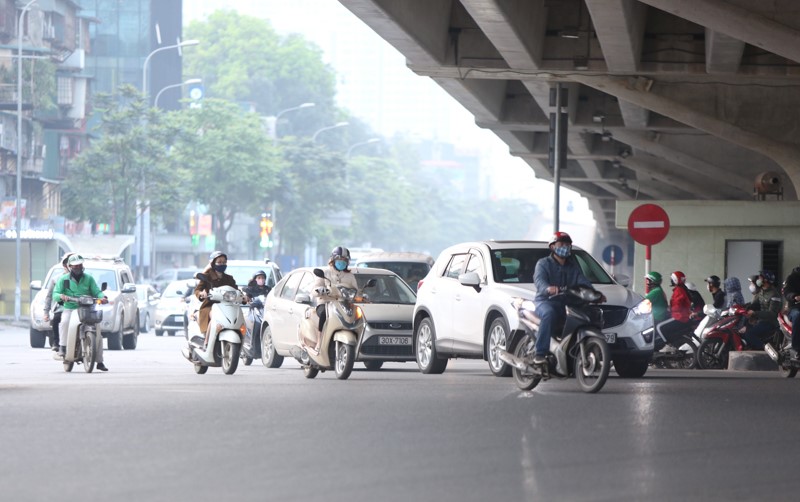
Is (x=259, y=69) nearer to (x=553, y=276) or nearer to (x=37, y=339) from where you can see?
(x=37, y=339)

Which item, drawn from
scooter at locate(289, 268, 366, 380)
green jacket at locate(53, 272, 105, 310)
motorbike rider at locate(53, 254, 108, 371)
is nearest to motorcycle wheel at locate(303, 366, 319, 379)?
scooter at locate(289, 268, 366, 380)

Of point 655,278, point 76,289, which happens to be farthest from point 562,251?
point 655,278

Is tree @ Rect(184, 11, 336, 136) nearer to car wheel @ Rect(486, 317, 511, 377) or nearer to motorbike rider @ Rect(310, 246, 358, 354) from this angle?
motorbike rider @ Rect(310, 246, 358, 354)

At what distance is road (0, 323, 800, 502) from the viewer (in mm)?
9250

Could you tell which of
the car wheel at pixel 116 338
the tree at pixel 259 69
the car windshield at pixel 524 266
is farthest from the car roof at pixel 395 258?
the tree at pixel 259 69

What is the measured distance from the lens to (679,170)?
161ft

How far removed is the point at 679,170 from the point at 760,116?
1778 centimetres

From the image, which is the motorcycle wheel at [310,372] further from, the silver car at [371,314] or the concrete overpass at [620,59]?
the concrete overpass at [620,59]

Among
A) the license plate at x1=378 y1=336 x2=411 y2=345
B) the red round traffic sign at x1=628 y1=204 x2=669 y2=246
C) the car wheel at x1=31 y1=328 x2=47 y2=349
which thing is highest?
the red round traffic sign at x1=628 y1=204 x2=669 y2=246

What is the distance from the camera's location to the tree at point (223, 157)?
81.2m

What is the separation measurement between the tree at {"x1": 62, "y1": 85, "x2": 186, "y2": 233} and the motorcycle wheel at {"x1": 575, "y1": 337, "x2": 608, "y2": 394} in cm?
5825

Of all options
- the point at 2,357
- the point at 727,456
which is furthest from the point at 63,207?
the point at 727,456

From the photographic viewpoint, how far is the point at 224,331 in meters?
20.5

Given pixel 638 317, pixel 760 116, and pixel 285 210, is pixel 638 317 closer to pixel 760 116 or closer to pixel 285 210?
pixel 760 116
